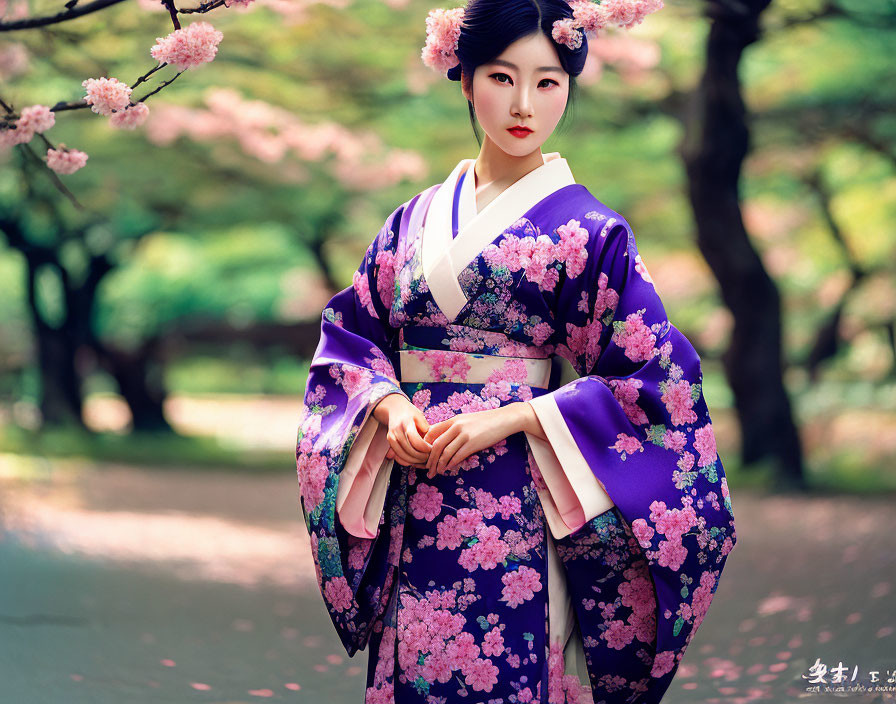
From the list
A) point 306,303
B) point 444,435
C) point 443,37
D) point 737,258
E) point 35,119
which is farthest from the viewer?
point 306,303

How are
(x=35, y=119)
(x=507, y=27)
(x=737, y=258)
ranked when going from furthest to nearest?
(x=737, y=258) < (x=35, y=119) < (x=507, y=27)

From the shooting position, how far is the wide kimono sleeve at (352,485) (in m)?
2.05

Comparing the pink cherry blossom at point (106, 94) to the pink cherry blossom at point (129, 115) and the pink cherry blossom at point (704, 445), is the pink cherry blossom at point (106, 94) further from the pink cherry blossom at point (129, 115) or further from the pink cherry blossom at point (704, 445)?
the pink cherry blossom at point (704, 445)

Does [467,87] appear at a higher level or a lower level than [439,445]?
higher

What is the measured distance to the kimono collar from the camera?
2.00 metres

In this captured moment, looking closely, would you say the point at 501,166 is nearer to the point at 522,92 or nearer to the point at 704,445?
the point at 522,92

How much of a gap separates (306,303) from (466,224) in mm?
8795

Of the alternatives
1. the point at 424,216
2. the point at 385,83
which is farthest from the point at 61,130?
the point at 424,216

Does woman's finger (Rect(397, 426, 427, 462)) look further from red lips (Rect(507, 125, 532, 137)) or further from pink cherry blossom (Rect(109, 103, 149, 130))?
pink cherry blossom (Rect(109, 103, 149, 130))

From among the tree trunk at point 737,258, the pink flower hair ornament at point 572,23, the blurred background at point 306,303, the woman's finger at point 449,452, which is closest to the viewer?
the woman's finger at point 449,452

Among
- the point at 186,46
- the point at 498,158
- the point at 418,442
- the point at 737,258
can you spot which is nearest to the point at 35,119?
the point at 186,46

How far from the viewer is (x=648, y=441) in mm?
1955

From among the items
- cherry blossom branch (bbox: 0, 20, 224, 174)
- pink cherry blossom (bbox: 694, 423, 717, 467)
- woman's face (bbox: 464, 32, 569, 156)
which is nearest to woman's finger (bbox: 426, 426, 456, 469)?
pink cherry blossom (bbox: 694, 423, 717, 467)

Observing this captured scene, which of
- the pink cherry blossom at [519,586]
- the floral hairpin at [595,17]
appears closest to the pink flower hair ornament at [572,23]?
the floral hairpin at [595,17]
